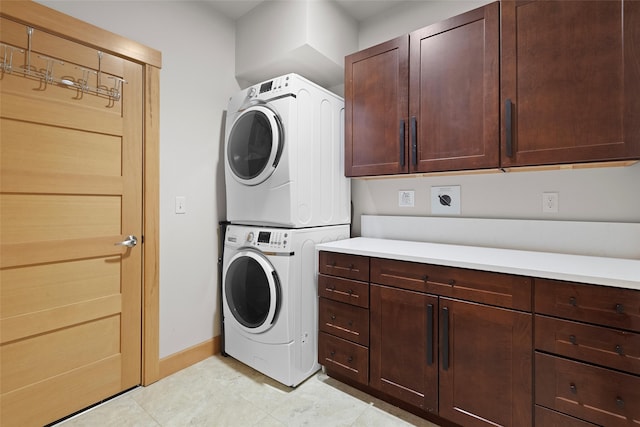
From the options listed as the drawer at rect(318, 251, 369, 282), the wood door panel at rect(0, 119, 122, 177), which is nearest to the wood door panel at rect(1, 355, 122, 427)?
the wood door panel at rect(0, 119, 122, 177)

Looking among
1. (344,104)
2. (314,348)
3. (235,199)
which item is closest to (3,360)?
(235,199)

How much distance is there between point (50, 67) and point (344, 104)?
5.56ft

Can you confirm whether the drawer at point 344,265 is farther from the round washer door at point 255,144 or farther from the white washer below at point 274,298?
the round washer door at point 255,144

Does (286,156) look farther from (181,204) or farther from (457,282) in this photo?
(457,282)

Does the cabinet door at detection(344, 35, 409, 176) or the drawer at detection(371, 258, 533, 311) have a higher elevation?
the cabinet door at detection(344, 35, 409, 176)

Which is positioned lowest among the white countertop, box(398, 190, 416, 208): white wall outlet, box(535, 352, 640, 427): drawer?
box(535, 352, 640, 427): drawer

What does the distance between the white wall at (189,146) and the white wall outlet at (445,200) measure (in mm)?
1598

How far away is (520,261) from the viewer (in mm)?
1382

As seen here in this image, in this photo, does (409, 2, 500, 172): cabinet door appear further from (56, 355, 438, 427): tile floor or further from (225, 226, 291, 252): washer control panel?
(56, 355, 438, 427): tile floor

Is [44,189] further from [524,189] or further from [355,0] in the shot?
[524,189]

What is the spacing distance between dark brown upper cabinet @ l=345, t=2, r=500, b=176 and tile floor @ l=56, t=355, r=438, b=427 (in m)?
1.39

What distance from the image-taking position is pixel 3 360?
4.59 ft

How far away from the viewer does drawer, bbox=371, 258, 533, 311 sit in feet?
4.11

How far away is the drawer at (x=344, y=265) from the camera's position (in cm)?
172
